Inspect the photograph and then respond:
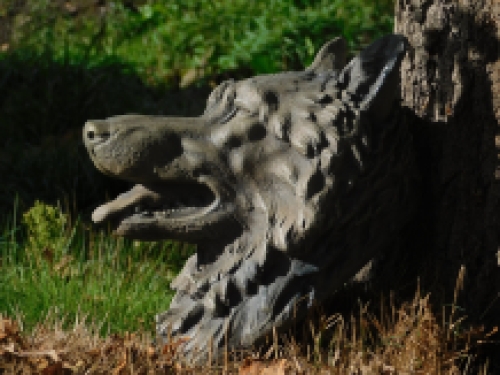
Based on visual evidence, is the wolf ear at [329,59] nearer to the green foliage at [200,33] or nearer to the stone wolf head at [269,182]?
the stone wolf head at [269,182]

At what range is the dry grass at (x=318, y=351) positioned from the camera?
2432 millimetres

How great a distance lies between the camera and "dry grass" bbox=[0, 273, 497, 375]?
7.98 ft

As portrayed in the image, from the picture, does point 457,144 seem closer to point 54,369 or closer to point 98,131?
point 98,131

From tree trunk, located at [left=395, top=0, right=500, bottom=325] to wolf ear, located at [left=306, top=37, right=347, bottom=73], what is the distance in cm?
30

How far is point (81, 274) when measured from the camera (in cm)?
362

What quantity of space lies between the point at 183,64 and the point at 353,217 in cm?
572

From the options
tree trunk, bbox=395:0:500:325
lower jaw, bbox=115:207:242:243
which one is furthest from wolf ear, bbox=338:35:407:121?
lower jaw, bbox=115:207:242:243

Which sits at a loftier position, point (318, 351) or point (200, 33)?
point (200, 33)

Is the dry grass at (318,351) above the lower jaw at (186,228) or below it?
below

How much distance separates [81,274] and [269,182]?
4.95ft

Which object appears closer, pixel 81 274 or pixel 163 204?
pixel 163 204

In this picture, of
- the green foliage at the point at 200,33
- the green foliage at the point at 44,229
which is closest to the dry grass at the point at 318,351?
the green foliage at the point at 44,229

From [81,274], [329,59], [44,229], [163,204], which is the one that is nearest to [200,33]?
[44,229]

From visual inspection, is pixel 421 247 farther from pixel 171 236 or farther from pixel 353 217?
pixel 171 236
